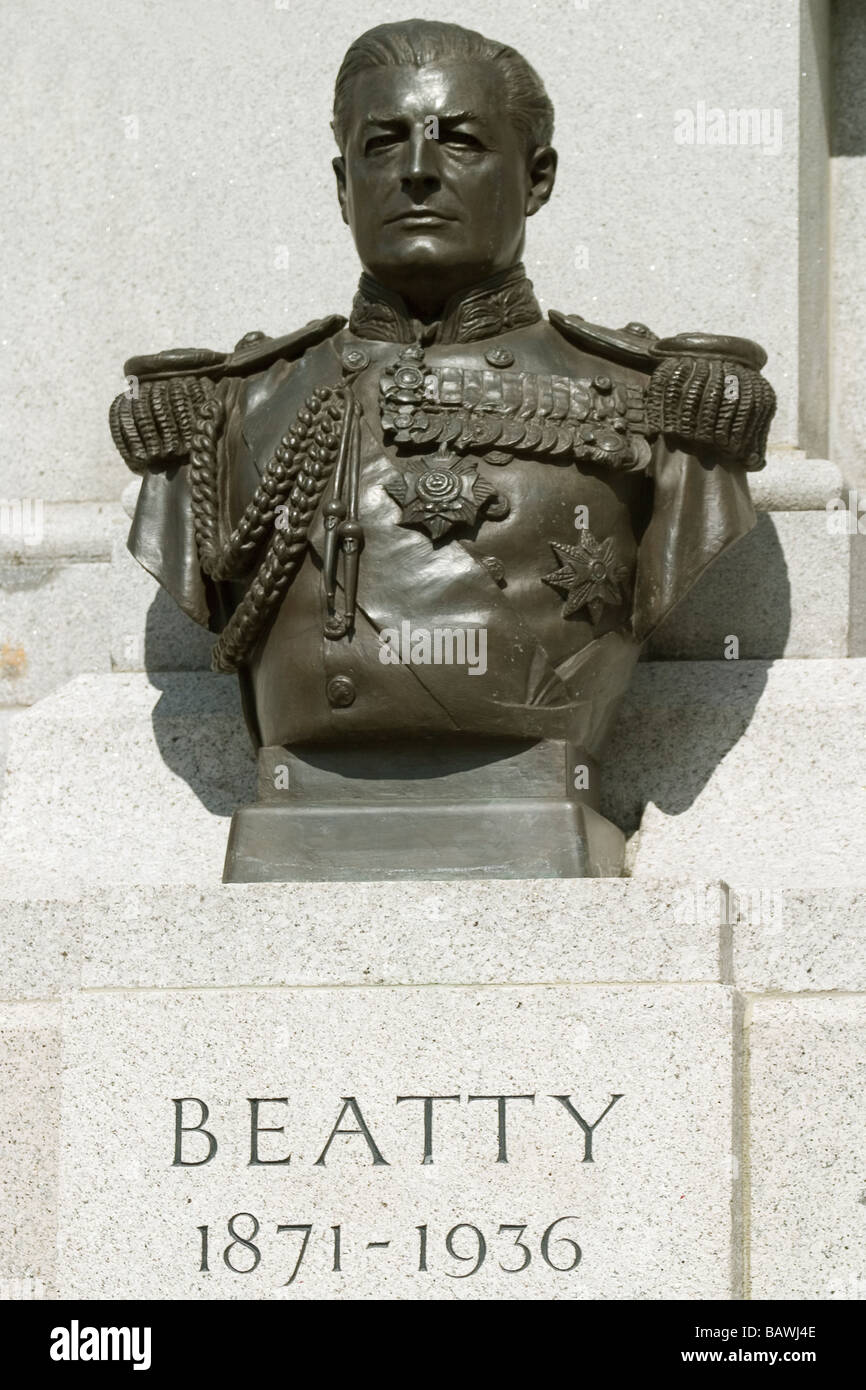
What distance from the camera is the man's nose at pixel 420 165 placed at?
709 centimetres

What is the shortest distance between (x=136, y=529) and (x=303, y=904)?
141 centimetres

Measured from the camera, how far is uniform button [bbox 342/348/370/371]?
23.8 ft

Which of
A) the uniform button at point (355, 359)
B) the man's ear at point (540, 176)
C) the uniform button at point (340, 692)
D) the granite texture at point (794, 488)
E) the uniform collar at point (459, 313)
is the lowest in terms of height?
the uniform button at point (340, 692)

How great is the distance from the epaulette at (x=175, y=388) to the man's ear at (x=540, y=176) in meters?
0.62

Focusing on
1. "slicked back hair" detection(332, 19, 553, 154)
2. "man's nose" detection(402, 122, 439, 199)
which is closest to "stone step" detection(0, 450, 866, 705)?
"slicked back hair" detection(332, 19, 553, 154)

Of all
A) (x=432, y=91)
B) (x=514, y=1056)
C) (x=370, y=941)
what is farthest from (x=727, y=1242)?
(x=432, y=91)

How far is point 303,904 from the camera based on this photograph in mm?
6562

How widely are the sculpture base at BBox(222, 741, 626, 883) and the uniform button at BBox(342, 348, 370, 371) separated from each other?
103 cm

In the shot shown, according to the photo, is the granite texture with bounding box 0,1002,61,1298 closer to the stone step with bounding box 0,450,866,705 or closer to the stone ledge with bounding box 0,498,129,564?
the stone step with bounding box 0,450,866,705

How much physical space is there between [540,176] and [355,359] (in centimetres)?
74

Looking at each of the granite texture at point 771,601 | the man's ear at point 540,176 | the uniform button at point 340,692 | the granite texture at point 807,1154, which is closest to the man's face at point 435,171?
the man's ear at point 540,176

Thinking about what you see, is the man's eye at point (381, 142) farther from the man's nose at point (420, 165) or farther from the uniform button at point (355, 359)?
the uniform button at point (355, 359)

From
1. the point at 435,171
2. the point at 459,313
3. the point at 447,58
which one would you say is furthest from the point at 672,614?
the point at 447,58

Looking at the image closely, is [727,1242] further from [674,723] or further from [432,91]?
[432,91]
